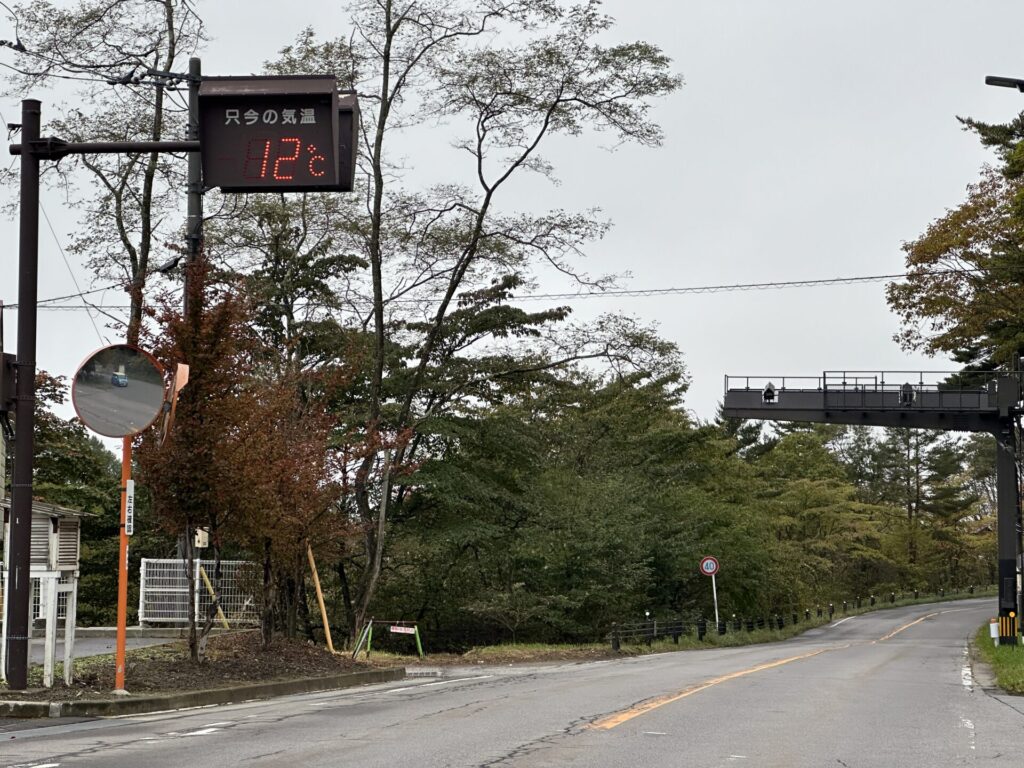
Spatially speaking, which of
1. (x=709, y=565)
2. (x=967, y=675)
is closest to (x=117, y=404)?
(x=967, y=675)

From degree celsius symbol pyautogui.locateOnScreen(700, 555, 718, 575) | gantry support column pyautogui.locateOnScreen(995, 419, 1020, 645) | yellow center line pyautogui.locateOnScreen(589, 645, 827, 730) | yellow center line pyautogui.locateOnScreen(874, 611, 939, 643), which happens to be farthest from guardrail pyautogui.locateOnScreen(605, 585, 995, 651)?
yellow center line pyautogui.locateOnScreen(589, 645, 827, 730)

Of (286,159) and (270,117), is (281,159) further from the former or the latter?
(270,117)

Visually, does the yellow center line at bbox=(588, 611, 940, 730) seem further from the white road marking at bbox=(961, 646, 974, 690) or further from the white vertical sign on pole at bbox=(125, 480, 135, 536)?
the white vertical sign on pole at bbox=(125, 480, 135, 536)

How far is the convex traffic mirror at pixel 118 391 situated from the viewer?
528 inches

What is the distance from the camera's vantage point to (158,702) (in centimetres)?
1347

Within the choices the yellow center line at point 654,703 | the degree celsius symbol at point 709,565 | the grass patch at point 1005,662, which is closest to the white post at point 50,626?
the yellow center line at point 654,703

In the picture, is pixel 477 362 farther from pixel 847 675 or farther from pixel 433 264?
pixel 847 675

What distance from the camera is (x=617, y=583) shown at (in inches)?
1516

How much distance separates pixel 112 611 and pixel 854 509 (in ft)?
Answer: 191

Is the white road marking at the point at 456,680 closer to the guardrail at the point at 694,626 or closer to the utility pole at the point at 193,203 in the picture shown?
the utility pole at the point at 193,203

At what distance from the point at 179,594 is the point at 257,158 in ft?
40.2

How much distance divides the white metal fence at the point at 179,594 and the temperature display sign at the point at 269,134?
1060 cm

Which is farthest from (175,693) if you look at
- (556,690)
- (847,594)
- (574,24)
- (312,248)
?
(847,594)

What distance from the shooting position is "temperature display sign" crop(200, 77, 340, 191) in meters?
15.5
